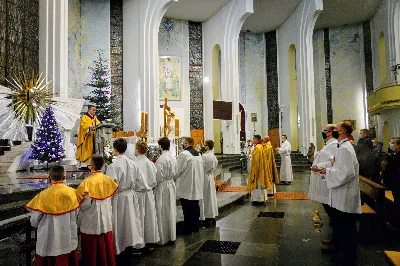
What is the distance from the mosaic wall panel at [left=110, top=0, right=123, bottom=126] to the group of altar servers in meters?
10.9

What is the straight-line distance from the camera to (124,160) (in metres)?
3.98

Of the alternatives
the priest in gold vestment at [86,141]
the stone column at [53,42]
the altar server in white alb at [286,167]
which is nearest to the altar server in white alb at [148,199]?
the priest in gold vestment at [86,141]

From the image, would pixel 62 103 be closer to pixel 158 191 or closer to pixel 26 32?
pixel 26 32

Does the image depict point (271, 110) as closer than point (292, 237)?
No

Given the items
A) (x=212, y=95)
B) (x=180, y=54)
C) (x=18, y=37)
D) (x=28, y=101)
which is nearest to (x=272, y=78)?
(x=212, y=95)

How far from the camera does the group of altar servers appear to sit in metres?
3.02

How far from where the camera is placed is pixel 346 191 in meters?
3.79

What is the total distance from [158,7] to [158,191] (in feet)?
40.9

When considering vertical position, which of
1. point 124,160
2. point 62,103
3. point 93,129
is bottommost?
point 124,160

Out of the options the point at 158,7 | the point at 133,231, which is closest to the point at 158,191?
the point at 133,231

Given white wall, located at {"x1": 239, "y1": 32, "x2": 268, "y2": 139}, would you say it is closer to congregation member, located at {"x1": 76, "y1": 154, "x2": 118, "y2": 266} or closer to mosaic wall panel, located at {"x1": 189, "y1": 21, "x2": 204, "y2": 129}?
mosaic wall panel, located at {"x1": 189, "y1": 21, "x2": 204, "y2": 129}

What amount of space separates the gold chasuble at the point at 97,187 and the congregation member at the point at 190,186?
76.8 inches

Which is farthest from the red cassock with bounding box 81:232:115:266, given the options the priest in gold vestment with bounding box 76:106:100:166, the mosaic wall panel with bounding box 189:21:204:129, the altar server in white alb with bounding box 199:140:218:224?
the mosaic wall panel with bounding box 189:21:204:129

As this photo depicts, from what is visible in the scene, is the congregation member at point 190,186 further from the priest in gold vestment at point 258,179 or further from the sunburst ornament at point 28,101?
the sunburst ornament at point 28,101
